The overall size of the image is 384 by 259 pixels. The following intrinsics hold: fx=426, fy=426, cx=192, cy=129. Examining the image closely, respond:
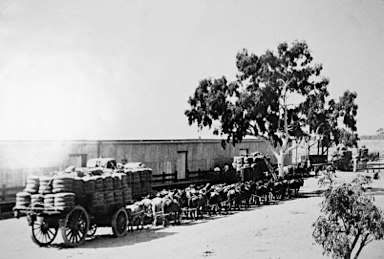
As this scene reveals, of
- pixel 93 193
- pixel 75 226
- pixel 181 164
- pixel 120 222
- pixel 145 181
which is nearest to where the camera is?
pixel 75 226

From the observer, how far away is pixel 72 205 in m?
10.5

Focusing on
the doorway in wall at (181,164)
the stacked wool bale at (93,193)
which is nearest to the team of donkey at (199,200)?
the stacked wool bale at (93,193)

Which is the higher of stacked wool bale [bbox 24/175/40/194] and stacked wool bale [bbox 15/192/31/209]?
stacked wool bale [bbox 24/175/40/194]

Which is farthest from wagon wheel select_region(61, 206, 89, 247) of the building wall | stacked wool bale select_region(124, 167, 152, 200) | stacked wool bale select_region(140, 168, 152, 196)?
stacked wool bale select_region(140, 168, 152, 196)

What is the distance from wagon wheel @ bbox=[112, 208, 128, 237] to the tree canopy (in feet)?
39.1

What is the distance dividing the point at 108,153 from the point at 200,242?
895cm

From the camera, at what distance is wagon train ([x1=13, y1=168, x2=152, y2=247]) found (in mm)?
10391

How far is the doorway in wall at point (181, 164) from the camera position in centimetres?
2536

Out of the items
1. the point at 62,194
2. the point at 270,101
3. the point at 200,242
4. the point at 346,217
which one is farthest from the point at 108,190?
the point at 270,101

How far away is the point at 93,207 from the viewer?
11.2 metres

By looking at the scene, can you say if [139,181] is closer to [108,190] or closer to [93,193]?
[108,190]

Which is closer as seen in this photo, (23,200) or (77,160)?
(23,200)

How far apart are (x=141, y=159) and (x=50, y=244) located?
444 inches

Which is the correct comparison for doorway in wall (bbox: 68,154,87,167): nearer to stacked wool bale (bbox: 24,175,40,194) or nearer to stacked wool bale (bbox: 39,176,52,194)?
stacked wool bale (bbox: 24,175,40,194)
